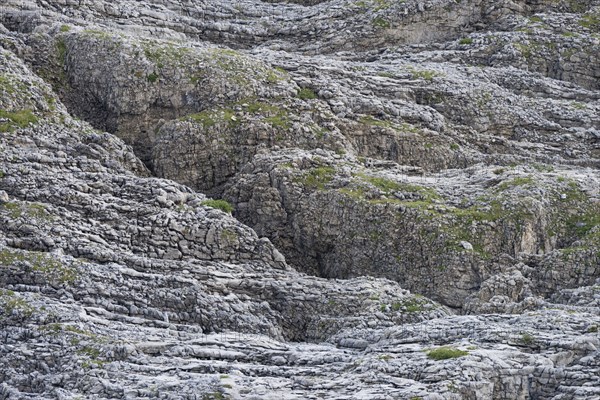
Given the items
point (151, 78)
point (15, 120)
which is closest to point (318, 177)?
point (151, 78)

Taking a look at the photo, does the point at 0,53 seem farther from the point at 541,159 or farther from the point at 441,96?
the point at 541,159

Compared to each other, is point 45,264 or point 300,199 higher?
point 300,199

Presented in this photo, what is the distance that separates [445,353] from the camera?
135ft

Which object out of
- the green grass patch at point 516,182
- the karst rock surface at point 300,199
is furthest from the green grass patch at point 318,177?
the green grass patch at point 516,182

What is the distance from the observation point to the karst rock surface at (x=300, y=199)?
41656 millimetres

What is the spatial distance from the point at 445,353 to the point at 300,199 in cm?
1380

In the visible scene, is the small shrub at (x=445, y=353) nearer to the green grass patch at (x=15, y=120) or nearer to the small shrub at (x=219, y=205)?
the small shrub at (x=219, y=205)

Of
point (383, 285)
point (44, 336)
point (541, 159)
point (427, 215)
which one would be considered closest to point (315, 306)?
point (383, 285)

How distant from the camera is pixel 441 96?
205 feet

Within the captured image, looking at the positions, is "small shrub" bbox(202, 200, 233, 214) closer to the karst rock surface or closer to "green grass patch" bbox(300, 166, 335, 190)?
the karst rock surface

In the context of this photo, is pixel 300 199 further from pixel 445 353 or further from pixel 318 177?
pixel 445 353

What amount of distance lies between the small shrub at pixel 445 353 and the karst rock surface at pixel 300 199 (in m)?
0.10

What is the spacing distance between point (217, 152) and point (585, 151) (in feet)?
53.2

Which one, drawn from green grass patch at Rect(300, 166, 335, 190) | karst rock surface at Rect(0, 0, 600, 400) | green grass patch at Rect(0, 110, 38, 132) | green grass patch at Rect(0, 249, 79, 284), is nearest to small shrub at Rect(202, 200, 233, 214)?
karst rock surface at Rect(0, 0, 600, 400)
